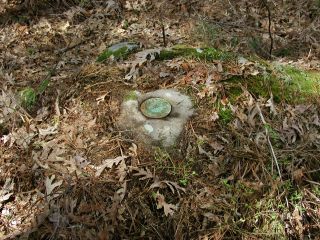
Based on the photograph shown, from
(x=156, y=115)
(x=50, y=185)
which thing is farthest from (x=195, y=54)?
(x=50, y=185)

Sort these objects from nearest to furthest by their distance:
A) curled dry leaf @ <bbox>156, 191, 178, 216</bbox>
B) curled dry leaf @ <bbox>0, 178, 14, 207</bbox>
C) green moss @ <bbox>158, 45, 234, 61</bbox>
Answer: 1. curled dry leaf @ <bbox>156, 191, 178, 216</bbox>
2. curled dry leaf @ <bbox>0, 178, 14, 207</bbox>
3. green moss @ <bbox>158, 45, 234, 61</bbox>

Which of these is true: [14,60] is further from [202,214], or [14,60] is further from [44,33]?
[202,214]

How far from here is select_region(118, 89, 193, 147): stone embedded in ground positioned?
378 cm

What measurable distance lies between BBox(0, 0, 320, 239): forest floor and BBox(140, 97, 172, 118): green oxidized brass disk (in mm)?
281

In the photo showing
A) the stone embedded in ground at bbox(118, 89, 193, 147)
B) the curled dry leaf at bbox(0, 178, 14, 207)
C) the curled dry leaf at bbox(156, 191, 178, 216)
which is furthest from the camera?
the stone embedded in ground at bbox(118, 89, 193, 147)

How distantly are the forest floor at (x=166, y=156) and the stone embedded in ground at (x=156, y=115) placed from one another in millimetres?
92

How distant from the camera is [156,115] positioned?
394 centimetres

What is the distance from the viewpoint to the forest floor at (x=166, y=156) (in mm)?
3322

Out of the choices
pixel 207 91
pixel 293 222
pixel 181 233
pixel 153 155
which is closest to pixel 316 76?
pixel 207 91

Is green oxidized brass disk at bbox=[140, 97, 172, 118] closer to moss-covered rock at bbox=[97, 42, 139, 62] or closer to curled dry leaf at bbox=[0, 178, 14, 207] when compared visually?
moss-covered rock at bbox=[97, 42, 139, 62]

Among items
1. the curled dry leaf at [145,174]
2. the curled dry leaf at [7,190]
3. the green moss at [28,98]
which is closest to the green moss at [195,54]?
the green moss at [28,98]

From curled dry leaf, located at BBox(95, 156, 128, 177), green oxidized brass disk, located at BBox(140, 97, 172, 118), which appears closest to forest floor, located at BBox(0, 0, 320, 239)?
curled dry leaf, located at BBox(95, 156, 128, 177)

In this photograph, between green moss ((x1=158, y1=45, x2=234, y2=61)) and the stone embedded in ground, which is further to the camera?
green moss ((x1=158, y1=45, x2=234, y2=61))

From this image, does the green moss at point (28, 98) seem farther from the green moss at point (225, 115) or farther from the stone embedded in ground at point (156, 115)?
the green moss at point (225, 115)
